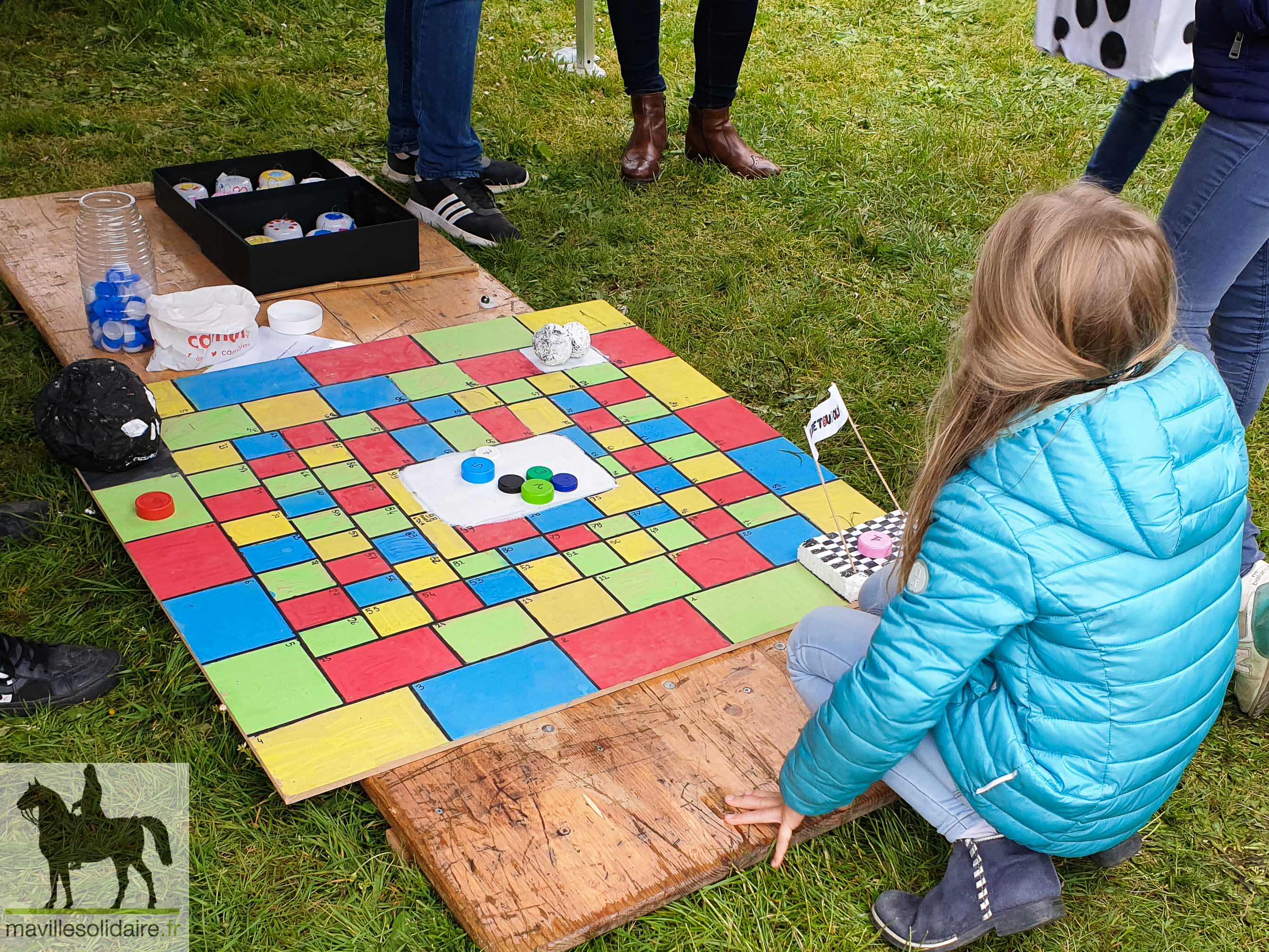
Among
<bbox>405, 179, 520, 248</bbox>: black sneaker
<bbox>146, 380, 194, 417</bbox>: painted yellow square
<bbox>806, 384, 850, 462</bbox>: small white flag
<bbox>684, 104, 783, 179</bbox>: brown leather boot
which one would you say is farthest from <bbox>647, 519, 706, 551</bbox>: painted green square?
<bbox>684, 104, 783, 179</bbox>: brown leather boot

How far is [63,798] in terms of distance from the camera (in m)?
1.63

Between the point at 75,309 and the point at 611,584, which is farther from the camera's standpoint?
the point at 75,309

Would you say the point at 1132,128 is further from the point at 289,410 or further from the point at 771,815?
the point at 289,410

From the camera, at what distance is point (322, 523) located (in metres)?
2.14

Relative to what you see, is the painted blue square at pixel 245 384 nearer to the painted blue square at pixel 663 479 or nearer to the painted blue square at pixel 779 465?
the painted blue square at pixel 663 479

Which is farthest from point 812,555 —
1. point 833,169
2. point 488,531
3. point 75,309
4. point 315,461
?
point 833,169

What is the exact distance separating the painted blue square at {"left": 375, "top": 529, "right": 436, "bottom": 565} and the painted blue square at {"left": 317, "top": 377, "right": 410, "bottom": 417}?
1.47 feet

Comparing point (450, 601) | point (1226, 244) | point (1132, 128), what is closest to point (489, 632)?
point (450, 601)

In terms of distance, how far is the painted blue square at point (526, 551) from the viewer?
6.87ft

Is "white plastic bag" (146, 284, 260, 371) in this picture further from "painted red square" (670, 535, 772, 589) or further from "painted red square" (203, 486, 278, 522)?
"painted red square" (670, 535, 772, 589)

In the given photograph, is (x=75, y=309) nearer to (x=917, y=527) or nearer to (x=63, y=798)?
(x=63, y=798)

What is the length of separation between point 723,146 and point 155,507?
2.32 m

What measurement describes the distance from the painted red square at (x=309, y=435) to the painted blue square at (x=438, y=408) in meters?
0.19

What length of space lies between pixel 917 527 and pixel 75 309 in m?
2.08
